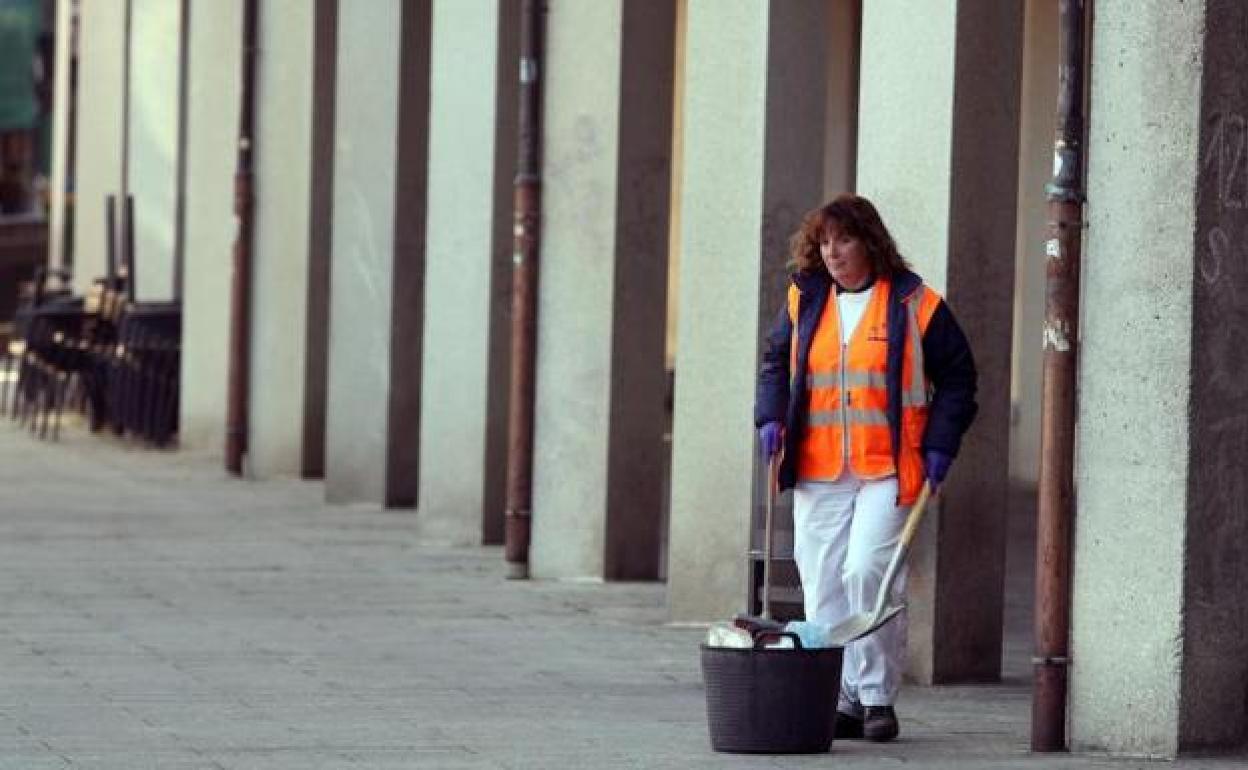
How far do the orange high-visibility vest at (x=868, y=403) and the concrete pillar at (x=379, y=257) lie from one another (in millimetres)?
8952

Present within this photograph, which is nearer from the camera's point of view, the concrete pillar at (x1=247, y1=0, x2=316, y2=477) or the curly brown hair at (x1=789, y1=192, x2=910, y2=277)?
the curly brown hair at (x1=789, y1=192, x2=910, y2=277)

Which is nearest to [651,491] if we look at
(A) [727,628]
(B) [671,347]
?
(A) [727,628]

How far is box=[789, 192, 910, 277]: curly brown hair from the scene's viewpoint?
10.5m

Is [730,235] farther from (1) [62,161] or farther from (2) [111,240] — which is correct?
(1) [62,161]

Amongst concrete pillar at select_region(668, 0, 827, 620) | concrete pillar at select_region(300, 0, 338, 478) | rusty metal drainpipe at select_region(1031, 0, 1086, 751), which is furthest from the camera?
concrete pillar at select_region(300, 0, 338, 478)

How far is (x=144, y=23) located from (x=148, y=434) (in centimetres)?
378

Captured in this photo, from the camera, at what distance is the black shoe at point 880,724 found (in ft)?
34.2

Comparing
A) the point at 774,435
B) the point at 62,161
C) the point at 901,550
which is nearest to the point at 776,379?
the point at 774,435

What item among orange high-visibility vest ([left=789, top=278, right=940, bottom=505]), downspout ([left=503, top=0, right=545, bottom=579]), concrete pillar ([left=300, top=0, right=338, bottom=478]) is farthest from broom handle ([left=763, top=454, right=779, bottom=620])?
concrete pillar ([left=300, top=0, right=338, bottom=478])

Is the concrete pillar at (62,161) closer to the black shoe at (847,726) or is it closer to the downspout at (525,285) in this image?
the downspout at (525,285)

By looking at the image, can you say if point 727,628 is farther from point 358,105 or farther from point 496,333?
point 358,105

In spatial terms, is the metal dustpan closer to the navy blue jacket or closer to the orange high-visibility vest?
the orange high-visibility vest

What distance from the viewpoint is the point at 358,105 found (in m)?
19.7

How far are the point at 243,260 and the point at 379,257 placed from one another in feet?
9.91
